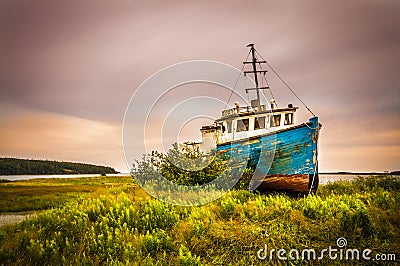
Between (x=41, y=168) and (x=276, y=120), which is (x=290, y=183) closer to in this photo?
(x=276, y=120)

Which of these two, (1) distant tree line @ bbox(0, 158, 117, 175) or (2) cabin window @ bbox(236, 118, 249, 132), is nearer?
(1) distant tree line @ bbox(0, 158, 117, 175)

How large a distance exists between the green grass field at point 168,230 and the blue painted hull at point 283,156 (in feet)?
17.0

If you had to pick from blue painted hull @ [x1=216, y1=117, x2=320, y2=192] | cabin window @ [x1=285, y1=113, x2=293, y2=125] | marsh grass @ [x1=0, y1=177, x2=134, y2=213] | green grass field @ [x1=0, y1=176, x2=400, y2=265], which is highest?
cabin window @ [x1=285, y1=113, x2=293, y2=125]

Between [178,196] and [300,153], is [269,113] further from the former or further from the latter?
[178,196]

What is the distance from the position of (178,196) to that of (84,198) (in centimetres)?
370

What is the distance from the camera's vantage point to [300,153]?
55.9 feet

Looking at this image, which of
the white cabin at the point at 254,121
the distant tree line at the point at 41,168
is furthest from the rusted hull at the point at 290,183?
the distant tree line at the point at 41,168

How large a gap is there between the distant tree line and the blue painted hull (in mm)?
7878

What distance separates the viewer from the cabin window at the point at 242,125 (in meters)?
19.1

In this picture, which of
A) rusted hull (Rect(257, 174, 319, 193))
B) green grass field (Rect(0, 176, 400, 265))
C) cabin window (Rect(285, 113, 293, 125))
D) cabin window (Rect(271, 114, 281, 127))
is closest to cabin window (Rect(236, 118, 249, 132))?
cabin window (Rect(271, 114, 281, 127))

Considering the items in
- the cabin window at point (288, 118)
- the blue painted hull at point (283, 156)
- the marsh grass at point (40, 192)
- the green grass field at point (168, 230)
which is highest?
the cabin window at point (288, 118)

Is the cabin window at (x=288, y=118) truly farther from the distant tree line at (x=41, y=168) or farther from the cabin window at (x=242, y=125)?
the distant tree line at (x=41, y=168)

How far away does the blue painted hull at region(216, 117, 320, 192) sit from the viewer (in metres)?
17.0

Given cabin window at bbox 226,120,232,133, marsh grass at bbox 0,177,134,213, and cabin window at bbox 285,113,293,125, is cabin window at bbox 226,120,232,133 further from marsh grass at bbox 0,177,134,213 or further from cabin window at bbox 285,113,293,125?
marsh grass at bbox 0,177,134,213
